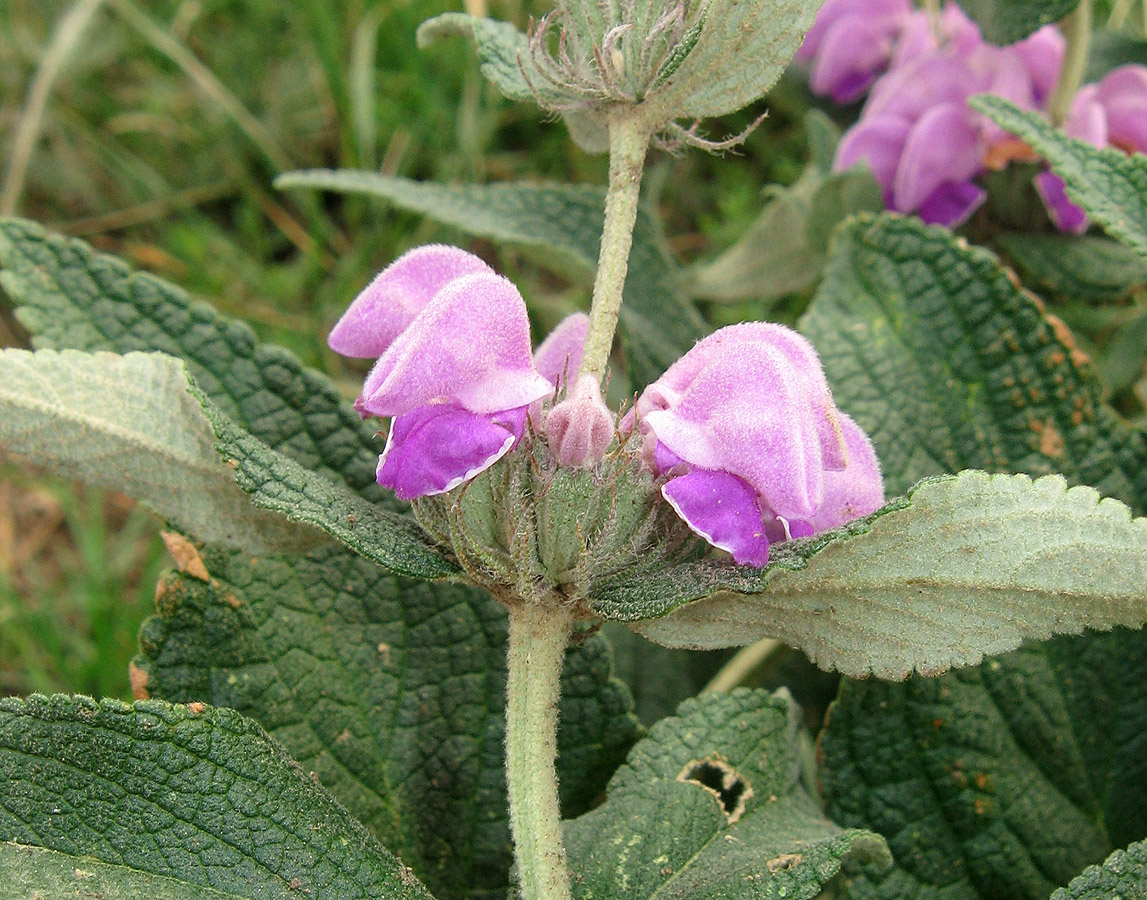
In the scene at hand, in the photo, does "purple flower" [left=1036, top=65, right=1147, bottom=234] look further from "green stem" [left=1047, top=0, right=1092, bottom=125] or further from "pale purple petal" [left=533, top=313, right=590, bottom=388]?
"pale purple petal" [left=533, top=313, right=590, bottom=388]

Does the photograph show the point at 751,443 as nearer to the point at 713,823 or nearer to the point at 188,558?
the point at 713,823

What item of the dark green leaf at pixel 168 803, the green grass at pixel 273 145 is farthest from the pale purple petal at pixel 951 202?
the dark green leaf at pixel 168 803

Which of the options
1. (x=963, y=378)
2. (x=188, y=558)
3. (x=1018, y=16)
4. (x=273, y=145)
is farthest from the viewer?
(x=273, y=145)

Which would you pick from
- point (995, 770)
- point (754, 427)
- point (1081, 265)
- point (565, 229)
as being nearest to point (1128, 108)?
point (1081, 265)

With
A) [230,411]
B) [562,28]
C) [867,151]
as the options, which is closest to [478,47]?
[562,28]

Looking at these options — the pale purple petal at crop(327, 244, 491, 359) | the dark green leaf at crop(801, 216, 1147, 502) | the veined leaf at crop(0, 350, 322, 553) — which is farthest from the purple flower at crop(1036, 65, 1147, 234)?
the veined leaf at crop(0, 350, 322, 553)

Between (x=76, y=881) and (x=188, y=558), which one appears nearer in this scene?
(x=76, y=881)
